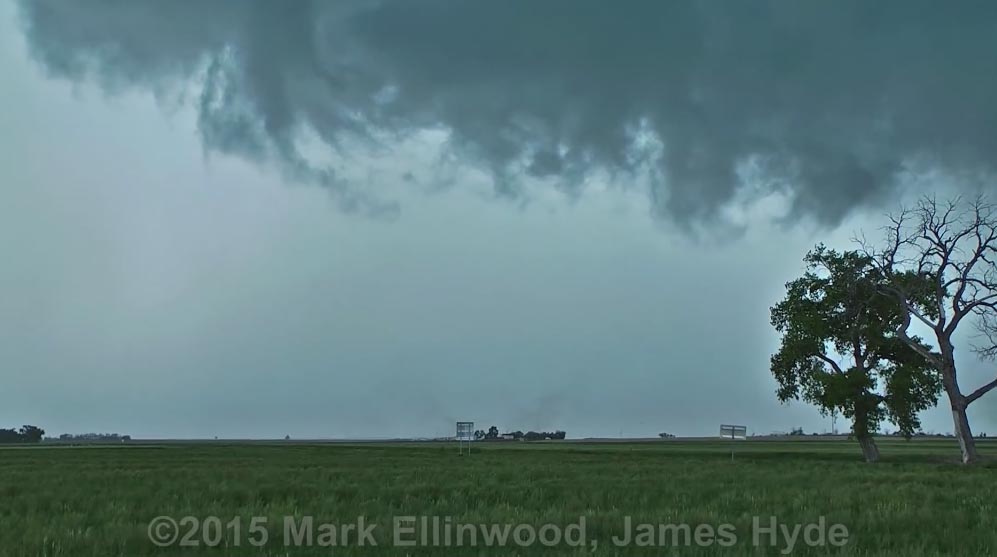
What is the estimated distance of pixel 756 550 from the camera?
9.23 metres

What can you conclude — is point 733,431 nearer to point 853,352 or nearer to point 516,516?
point 853,352

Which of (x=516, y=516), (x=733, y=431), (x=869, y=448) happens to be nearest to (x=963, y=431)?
(x=869, y=448)

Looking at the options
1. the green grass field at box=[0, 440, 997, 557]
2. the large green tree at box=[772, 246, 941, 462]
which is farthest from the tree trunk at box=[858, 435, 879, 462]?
the green grass field at box=[0, 440, 997, 557]

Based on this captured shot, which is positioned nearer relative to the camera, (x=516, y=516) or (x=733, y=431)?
(x=516, y=516)

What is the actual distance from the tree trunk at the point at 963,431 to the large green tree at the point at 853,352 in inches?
136

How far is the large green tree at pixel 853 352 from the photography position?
160 ft

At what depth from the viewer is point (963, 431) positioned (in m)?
44.5

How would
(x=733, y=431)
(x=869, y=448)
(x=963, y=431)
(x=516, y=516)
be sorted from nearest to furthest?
(x=516, y=516) → (x=963, y=431) → (x=869, y=448) → (x=733, y=431)

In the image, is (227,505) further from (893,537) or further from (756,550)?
(893,537)

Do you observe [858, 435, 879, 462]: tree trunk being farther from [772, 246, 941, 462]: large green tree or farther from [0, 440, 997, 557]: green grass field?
[0, 440, 997, 557]: green grass field

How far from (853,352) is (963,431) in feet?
29.3

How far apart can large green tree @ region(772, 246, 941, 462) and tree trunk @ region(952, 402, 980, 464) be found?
3.44 metres

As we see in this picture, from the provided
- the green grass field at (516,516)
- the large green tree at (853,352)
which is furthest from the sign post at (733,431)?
the green grass field at (516,516)

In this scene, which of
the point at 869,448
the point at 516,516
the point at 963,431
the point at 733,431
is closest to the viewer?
the point at 516,516
